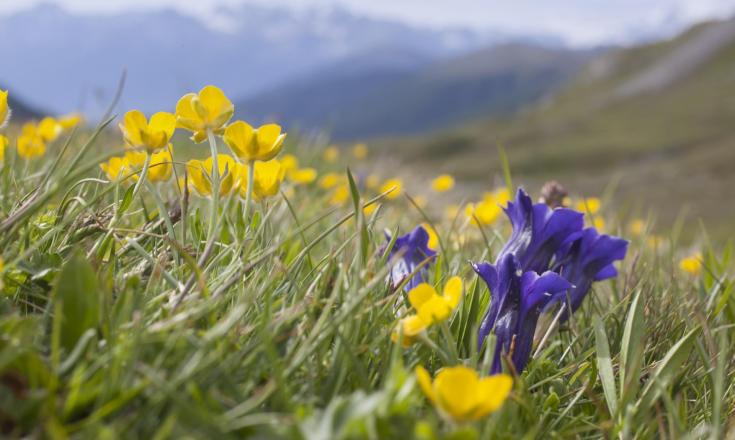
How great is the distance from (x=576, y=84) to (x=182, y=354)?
138 metres

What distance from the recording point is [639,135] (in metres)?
90.4

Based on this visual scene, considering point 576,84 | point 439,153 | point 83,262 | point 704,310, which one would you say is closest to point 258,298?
point 83,262

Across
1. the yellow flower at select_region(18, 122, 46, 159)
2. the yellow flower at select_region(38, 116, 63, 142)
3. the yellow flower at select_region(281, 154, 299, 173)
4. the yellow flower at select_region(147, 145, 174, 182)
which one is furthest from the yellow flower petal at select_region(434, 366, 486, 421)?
the yellow flower at select_region(38, 116, 63, 142)

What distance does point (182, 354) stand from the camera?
1.17m

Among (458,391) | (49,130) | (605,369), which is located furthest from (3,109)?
(49,130)

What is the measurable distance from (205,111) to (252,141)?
16 cm

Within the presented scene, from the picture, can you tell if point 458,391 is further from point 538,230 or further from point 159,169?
point 159,169

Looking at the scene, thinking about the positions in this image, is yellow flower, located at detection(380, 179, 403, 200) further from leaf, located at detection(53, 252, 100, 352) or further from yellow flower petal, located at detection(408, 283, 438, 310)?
leaf, located at detection(53, 252, 100, 352)

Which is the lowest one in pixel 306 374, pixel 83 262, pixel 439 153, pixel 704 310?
pixel 439 153

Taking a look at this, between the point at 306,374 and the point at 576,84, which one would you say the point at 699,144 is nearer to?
the point at 576,84

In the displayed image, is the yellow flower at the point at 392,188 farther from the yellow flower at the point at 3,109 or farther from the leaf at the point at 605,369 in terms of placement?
the yellow flower at the point at 3,109

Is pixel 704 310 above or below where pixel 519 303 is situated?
below

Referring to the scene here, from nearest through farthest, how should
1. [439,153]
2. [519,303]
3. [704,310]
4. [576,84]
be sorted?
[519,303] < [704,310] < [439,153] < [576,84]

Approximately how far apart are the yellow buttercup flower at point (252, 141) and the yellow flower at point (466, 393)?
2.38 feet
